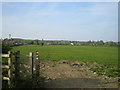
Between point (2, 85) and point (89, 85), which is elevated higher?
point (2, 85)

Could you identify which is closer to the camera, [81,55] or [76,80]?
[76,80]

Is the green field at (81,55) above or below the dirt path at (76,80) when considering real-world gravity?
below

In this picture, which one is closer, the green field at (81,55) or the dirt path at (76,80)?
the dirt path at (76,80)

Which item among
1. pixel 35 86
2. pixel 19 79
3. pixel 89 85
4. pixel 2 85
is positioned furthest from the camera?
pixel 89 85

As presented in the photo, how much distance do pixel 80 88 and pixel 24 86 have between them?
2.62 m

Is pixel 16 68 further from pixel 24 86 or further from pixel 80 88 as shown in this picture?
pixel 80 88

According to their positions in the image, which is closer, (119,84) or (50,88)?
(50,88)

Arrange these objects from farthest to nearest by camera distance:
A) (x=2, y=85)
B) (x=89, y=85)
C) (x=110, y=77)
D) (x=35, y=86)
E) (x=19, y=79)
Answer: (x=110, y=77) → (x=89, y=85) → (x=19, y=79) → (x=35, y=86) → (x=2, y=85)

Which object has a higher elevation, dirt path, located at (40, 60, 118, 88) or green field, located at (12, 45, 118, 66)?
dirt path, located at (40, 60, 118, 88)

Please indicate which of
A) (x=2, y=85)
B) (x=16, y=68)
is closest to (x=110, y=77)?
(x=16, y=68)

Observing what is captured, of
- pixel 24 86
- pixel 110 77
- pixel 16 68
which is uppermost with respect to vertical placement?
pixel 16 68

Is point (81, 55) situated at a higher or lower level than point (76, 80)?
lower

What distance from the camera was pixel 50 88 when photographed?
238 inches

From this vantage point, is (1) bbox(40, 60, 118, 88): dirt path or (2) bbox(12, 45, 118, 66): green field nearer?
(1) bbox(40, 60, 118, 88): dirt path
